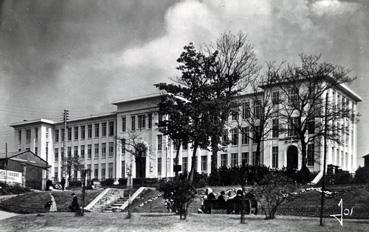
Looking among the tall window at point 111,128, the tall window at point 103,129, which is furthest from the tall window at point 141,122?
the tall window at point 103,129

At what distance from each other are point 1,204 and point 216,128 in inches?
544

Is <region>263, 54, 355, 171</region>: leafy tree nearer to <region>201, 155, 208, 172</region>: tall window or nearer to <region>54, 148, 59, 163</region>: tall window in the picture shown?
<region>201, 155, 208, 172</region>: tall window

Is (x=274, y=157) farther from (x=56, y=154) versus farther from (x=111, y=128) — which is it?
(x=56, y=154)

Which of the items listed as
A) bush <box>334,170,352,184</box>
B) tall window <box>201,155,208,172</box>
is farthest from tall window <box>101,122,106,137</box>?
bush <box>334,170,352,184</box>

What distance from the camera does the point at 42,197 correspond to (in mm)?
34094

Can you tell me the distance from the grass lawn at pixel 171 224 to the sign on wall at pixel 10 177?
72.9ft

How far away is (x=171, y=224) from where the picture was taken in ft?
60.0

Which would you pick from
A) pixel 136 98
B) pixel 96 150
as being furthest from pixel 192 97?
pixel 96 150

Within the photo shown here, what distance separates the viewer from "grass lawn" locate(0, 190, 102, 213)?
3045cm

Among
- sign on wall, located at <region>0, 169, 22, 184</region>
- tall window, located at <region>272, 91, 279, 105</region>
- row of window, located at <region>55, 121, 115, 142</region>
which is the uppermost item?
tall window, located at <region>272, 91, 279, 105</region>

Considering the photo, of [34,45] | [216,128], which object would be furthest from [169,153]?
[34,45]

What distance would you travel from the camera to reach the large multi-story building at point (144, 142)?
4745 centimetres

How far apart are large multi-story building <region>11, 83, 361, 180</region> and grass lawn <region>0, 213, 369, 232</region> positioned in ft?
69.9

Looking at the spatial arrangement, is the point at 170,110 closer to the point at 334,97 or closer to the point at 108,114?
the point at 334,97
